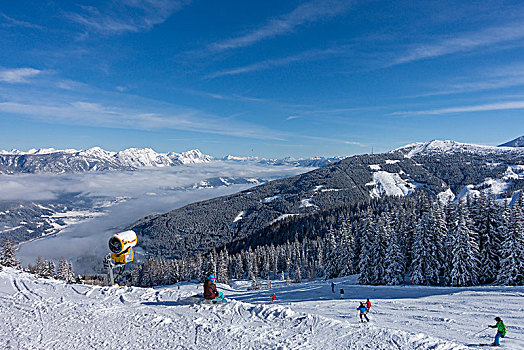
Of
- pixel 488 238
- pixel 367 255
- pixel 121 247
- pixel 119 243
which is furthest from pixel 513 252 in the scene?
pixel 119 243

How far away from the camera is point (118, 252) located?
23891 millimetres

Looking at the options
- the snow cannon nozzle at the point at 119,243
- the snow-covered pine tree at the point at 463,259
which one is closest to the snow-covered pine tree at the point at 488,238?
the snow-covered pine tree at the point at 463,259

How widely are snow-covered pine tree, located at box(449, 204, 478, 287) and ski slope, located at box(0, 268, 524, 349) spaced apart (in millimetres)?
9712

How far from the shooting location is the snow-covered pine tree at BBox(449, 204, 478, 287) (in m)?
35.0

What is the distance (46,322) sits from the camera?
16.5 meters

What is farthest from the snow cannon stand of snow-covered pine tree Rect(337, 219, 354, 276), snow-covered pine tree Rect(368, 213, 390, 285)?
snow-covered pine tree Rect(337, 219, 354, 276)

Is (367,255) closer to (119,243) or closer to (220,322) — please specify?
(220,322)

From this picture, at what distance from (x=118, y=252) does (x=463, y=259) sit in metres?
41.6

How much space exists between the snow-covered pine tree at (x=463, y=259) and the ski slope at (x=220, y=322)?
31.9ft

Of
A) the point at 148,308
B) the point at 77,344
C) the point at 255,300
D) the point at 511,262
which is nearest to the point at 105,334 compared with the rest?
the point at 77,344

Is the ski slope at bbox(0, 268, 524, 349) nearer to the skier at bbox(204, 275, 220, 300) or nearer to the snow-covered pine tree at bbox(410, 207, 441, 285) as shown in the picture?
the skier at bbox(204, 275, 220, 300)

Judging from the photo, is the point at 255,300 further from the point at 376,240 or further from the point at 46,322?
the point at 46,322

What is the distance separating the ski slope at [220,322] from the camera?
13680 mm

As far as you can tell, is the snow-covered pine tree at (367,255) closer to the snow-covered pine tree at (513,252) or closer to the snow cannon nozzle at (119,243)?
the snow-covered pine tree at (513,252)
